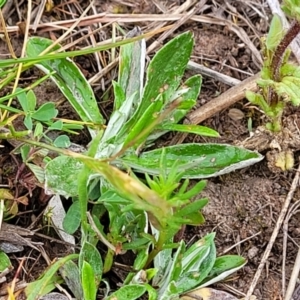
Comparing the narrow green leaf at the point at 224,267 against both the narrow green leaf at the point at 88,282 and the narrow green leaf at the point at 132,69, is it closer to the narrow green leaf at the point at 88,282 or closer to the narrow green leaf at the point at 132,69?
the narrow green leaf at the point at 88,282

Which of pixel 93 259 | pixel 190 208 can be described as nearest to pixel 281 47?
pixel 190 208

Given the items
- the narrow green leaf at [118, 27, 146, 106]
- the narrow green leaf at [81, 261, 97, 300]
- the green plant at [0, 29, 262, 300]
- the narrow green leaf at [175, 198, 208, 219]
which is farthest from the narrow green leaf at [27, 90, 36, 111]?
the narrow green leaf at [175, 198, 208, 219]

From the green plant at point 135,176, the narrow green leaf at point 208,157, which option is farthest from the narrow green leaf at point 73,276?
the narrow green leaf at point 208,157

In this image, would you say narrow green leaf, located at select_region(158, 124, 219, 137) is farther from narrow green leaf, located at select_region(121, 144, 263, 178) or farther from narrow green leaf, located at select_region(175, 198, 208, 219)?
narrow green leaf, located at select_region(175, 198, 208, 219)

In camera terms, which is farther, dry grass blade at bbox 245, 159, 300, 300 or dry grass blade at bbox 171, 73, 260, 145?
dry grass blade at bbox 171, 73, 260, 145

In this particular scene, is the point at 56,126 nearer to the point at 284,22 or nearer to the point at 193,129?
the point at 193,129

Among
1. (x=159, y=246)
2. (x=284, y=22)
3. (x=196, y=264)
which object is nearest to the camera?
(x=159, y=246)

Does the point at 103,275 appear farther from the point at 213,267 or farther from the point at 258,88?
the point at 258,88
